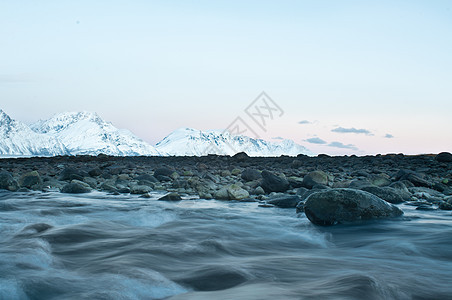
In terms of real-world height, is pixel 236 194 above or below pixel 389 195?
below

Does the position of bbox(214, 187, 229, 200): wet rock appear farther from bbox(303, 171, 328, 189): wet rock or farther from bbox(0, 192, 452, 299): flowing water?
bbox(303, 171, 328, 189): wet rock

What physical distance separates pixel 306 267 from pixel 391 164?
16426mm

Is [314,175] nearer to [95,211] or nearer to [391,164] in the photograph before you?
[95,211]

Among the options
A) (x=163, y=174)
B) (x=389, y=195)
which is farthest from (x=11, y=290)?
(x=163, y=174)

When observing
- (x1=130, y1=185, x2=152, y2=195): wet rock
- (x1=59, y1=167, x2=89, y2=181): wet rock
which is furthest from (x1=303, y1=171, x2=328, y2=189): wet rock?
(x1=59, y1=167, x2=89, y2=181): wet rock

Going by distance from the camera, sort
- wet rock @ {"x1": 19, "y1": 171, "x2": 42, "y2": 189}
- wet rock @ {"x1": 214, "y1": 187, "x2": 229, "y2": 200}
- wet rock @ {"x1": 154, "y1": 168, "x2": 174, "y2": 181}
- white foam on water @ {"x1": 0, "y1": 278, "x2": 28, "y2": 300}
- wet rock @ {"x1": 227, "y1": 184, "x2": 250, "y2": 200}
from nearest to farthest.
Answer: white foam on water @ {"x1": 0, "y1": 278, "x2": 28, "y2": 300}, wet rock @ {"x1": 227, "y1": 184, "x2": 250, "y2": 200}, wet rock @ {"x1": 214, "y1": 187, "x2": 229, "y2": 200}, wet rock @ {"x1": 19, "y1": 171, "x2": 42, "y2": 189}, wet rock @ {"x1": 154, "y1": 168, "x2": 174, "y2": 181}

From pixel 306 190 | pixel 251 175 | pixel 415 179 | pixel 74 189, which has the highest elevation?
pixel 415 179

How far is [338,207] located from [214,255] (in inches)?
94.0

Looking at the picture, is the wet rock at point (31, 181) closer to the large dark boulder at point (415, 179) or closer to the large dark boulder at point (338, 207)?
the large dark boulder at point (338, 207)

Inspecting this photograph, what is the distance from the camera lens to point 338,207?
559 cm

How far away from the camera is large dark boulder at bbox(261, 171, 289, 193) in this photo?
903 cm

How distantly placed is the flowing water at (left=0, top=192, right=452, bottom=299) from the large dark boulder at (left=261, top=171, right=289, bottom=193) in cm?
204

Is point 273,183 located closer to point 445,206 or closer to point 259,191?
point 259,191

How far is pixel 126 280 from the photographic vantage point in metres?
3.00
